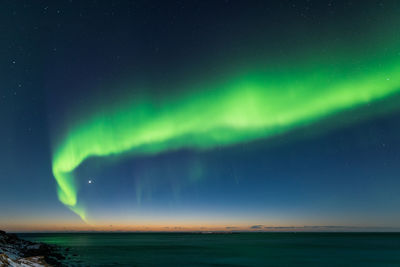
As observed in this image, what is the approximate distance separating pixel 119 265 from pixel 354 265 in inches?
1289

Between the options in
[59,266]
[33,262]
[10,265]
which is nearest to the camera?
[10,265]

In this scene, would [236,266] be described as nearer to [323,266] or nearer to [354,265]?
[323,266]

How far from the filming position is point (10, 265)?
16.0 meters

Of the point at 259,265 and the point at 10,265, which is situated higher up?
the point at 10,265

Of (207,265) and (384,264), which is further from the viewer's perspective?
(384,264)

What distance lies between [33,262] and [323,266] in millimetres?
38138

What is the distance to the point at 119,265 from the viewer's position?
40156mm

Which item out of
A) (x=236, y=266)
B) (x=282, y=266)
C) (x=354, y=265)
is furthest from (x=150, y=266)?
(x=354, y=265)

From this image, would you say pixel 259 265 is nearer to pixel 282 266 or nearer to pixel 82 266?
pixel 282 266

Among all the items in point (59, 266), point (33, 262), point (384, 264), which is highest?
point (33, 262)

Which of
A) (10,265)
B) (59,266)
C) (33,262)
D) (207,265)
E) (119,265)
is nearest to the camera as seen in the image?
(10,265)

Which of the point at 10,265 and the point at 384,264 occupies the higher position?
the point at 10,265

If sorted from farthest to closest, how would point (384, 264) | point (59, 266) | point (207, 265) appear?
point (384, 264) < point (207, 265) < point (59, 266)

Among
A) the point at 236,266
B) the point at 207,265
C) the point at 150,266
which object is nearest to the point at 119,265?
the point at 150,266
